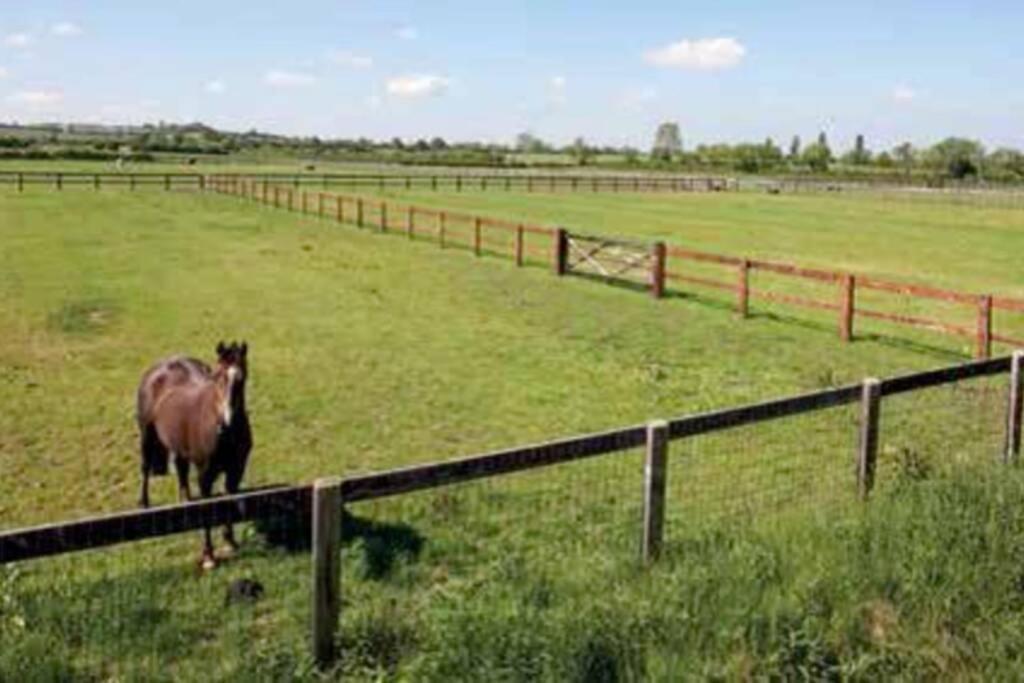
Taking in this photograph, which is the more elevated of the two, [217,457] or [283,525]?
[217,457]

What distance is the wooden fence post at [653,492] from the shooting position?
695 cm

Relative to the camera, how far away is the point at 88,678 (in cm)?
558

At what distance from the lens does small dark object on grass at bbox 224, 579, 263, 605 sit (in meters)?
7.25

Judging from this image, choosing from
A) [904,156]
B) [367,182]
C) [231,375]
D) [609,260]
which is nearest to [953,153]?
[904,156]

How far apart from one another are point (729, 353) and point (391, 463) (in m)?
8.21

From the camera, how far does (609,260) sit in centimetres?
2834

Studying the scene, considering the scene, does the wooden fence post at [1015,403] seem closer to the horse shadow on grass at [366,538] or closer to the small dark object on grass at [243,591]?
the horse shadow on grass at [366,538]

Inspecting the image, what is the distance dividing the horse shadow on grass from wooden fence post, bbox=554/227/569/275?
19017 mm

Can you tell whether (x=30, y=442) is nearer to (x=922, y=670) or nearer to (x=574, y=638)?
(x=574, y=638)

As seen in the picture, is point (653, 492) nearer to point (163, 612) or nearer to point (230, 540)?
point (163, 612)

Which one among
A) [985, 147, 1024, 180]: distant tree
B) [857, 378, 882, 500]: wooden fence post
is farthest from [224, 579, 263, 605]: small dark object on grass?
[985, 147, 1024, 180]: distant tree

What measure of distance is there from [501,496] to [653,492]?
9.00 ft

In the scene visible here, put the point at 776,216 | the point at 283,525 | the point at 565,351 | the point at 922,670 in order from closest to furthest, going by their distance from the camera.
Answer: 1. the point at 922,670
2. the point at 283,525
3. the point at 565,351
4. the point at 776,216

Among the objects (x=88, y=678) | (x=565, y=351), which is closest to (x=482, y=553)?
(x=88, y=678)
